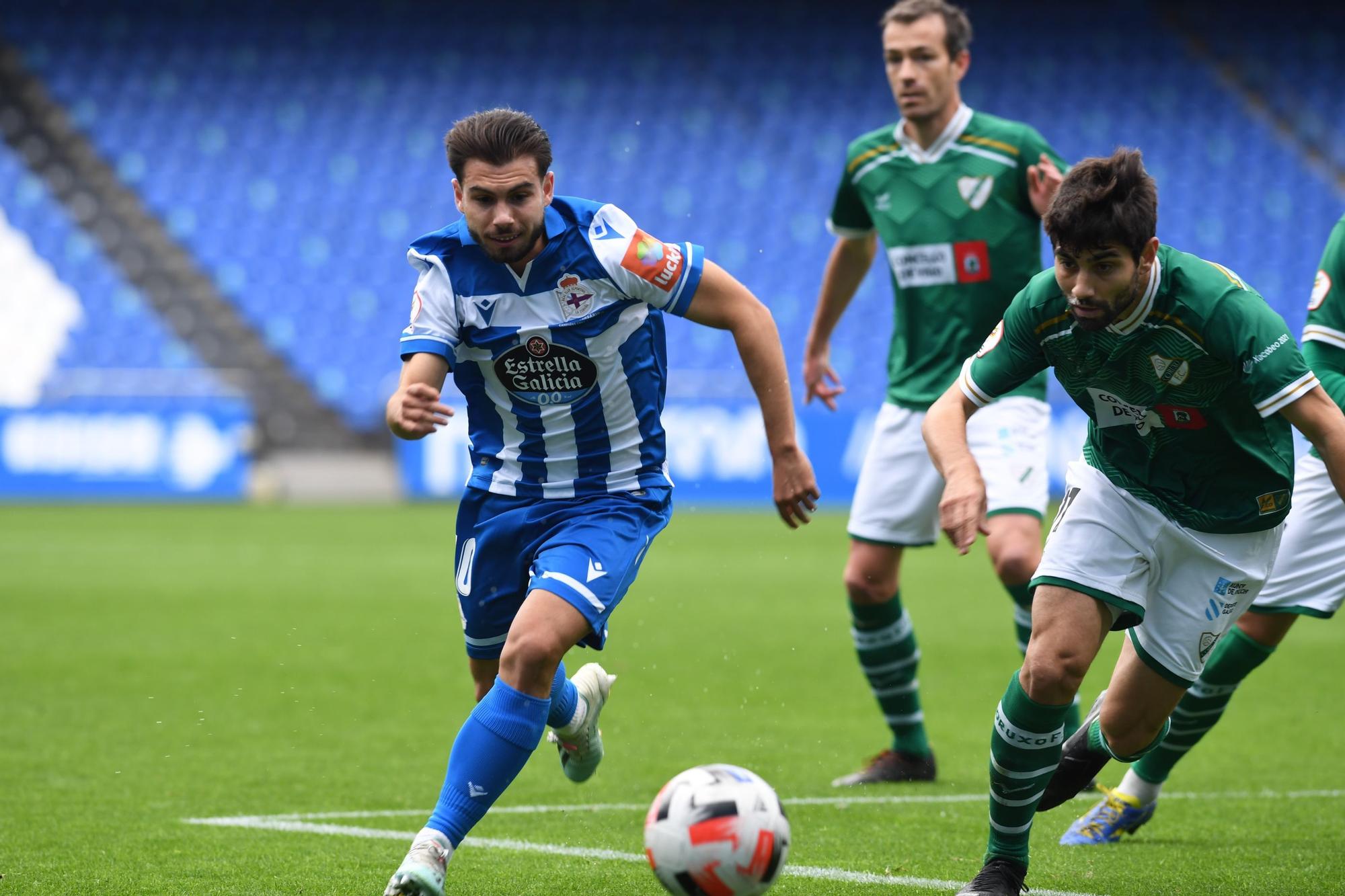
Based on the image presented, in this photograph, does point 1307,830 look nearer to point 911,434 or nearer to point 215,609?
point 911,434

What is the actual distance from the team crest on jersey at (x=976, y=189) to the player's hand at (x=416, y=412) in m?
2.87

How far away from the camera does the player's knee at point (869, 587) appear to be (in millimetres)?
6020

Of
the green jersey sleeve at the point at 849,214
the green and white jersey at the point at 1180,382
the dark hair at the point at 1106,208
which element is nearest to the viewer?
the dark hair at the point at 1106,208

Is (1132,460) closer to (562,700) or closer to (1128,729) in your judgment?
(1128,729)

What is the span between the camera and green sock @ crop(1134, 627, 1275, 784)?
5066 millimetres

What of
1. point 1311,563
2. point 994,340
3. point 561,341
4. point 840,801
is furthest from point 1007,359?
point 840,801

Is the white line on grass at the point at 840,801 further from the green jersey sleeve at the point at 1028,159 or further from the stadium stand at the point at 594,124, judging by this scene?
the stadium stand at the point at 594,124

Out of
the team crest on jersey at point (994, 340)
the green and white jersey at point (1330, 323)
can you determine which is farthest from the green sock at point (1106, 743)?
the green and white jersey at point (1330, 323)

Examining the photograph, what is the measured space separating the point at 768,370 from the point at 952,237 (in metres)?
1.87

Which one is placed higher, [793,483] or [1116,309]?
[1116,309]

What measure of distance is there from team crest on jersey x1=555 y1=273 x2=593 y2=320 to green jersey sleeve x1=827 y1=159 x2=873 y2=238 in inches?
85.0

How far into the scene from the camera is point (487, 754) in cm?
404

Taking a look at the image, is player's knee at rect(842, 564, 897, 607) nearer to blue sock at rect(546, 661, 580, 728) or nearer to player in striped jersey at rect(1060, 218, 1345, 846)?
player in striped jersey at rect(1060, 218, 1345, 846)

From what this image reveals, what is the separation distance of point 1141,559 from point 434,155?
72.4ft
